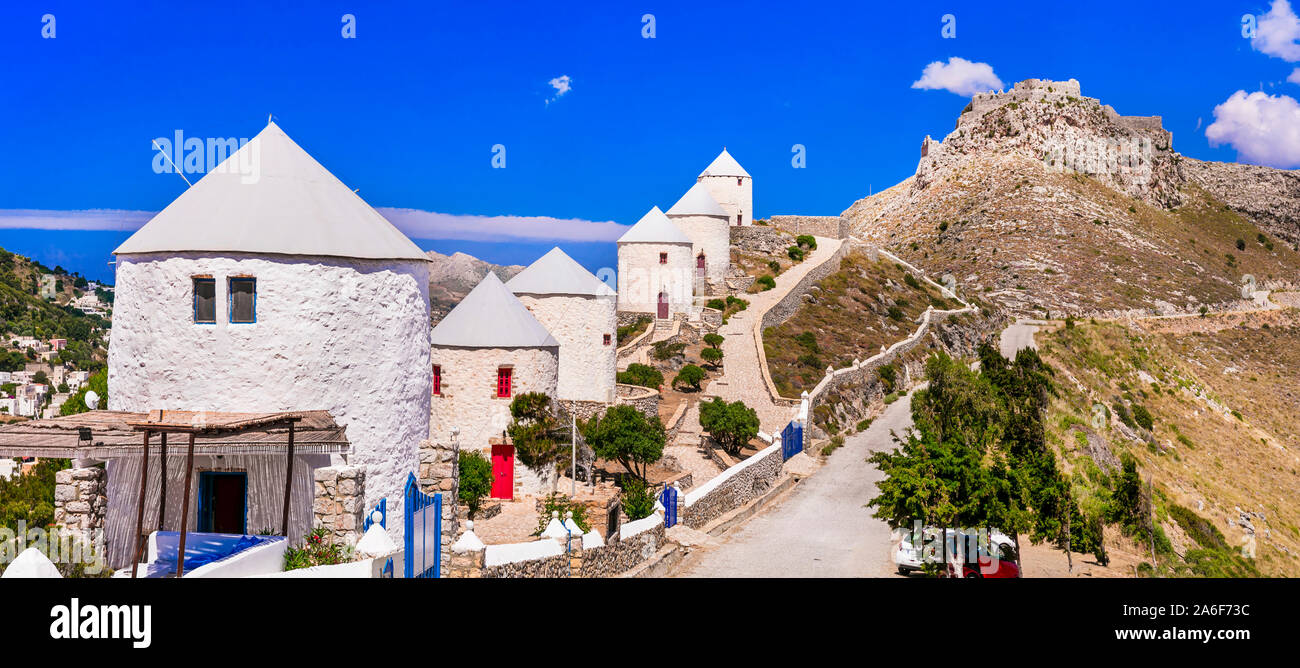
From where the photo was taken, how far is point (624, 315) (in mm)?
46469

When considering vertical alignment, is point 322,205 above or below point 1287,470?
above

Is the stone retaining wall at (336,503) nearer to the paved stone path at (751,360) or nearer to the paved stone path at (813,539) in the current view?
the paved stone path at (813,539)

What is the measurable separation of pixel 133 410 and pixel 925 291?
55.4 metres

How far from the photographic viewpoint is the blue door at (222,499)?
13352mm

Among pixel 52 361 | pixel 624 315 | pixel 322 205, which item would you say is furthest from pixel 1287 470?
pixel 52 361

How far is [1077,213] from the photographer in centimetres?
8494

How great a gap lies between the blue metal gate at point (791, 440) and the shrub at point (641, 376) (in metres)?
6.73

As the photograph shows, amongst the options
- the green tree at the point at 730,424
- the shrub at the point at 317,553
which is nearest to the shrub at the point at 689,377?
the green tree at the point at 730,424

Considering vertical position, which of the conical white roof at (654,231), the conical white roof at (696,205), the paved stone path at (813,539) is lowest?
the paved stone path at (813,539)

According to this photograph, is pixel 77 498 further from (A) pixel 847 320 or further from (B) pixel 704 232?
(A) pixel 847 320

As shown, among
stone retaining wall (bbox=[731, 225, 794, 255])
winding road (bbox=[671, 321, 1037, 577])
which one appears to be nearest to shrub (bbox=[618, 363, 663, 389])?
winding road (bbox=[671, 321, 1037, 577])

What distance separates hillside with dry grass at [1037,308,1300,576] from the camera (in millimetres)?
31059
